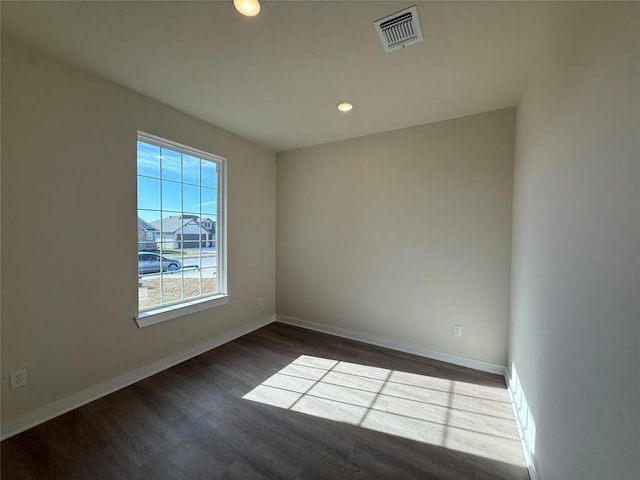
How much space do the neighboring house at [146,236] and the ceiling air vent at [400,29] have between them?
2471 millimetres

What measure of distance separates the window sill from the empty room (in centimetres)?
2

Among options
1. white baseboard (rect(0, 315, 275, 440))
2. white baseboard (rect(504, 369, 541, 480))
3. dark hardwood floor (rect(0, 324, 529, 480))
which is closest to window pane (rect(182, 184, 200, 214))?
white baseboard (rect(0, 315, 275, 440))

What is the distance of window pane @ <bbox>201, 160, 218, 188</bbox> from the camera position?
118 inches

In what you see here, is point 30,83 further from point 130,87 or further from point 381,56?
point 381,56

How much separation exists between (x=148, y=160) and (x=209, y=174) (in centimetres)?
68

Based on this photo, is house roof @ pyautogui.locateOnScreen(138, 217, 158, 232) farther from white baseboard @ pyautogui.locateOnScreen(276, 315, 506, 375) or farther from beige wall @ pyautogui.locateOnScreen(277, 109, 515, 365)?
white baseboard @ pyautogui.locateOnScreen(276, 315, 506, 375)

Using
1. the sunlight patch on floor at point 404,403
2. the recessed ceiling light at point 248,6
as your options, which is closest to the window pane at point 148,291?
the sunlight patch on floor at point 404,403

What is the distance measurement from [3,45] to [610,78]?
3119 mm

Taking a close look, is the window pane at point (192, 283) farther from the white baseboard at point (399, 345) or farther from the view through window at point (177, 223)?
the white baseboard at point (399, 345)

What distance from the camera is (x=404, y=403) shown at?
81.7 inches

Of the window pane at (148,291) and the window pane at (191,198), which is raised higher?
the window pane at (191,198)

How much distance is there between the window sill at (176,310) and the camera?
2.37 metres

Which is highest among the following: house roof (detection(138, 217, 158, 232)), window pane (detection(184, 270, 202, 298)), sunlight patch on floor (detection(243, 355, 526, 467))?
house roof (detection(138, 217, 158, 232))

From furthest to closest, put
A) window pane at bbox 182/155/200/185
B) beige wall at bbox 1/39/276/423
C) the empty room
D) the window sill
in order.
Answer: window pane at bbox 182/155/200/185 < the window sill < beige wall at bbox 1/39/276/423 < the empty room
